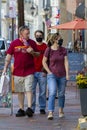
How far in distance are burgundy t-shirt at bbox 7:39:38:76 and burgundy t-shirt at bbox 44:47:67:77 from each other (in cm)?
46

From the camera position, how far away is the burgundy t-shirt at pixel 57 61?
498 inches

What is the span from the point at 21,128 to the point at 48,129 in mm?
512

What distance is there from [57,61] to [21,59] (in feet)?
2.60

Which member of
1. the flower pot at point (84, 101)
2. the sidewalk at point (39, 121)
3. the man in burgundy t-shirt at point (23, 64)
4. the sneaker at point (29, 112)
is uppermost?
the man in burgundy t-shirt at point (23, 64)

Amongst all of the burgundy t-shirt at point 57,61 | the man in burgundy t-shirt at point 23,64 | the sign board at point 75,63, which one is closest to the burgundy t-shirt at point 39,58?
the man in burgundy t-shirt at point 23,64

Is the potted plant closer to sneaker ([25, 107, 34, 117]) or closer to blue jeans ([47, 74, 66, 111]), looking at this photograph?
blue jeans ([47, 74, 66, 111])

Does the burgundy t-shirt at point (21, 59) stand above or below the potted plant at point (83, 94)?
above

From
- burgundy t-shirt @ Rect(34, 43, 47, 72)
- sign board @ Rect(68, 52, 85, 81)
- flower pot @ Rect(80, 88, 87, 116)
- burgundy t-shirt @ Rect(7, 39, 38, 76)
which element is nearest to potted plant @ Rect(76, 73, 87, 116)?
flower pot @ Rect(80, 88, 87, 116)

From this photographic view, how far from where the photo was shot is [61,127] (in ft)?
37.5

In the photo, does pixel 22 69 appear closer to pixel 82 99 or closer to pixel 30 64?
pixel 30 64

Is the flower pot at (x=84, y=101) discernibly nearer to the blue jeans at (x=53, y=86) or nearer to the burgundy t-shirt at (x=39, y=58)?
the blue jeans at (x=53, y=86)

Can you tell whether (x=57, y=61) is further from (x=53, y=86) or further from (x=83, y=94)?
(x=83, y=94)

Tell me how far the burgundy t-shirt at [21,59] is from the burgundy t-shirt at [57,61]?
459 mm

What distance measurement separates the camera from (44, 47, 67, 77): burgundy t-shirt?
41.5ft
